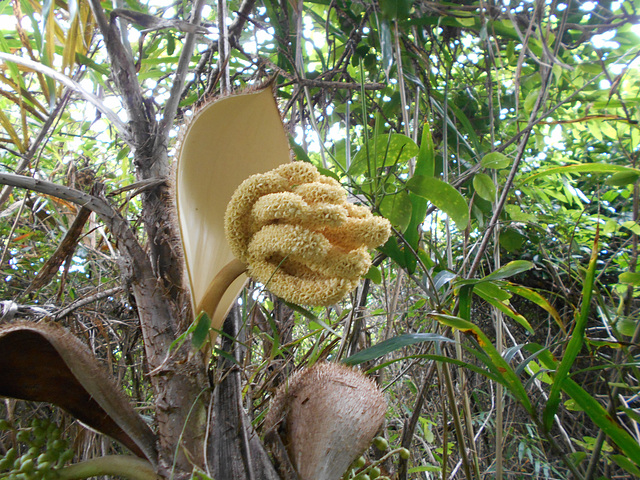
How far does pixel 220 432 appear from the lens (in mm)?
521

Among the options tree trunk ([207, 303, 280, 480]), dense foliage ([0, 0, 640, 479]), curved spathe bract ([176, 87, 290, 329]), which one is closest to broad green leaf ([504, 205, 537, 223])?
dense foliage ([0, 0, 640, 479])

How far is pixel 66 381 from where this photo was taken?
19.7 inches

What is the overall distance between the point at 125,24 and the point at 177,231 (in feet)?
1.74

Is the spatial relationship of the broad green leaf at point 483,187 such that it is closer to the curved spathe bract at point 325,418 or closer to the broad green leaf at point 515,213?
the broad green leaf at point 515,213

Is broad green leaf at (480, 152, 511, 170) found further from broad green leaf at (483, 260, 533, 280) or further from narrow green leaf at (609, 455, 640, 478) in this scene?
narrow green leaf at (609, 455, 640, 478)

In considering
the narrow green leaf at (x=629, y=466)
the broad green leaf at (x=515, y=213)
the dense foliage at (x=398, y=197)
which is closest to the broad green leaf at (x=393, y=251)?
the dense foliage at (x=398, y=197)

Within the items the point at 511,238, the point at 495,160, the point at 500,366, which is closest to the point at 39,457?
the point at 500,366

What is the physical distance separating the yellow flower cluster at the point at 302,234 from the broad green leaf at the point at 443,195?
176 millimetres

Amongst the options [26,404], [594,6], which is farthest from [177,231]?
[594,6]

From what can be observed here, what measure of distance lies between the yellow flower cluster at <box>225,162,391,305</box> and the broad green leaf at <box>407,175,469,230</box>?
176mm

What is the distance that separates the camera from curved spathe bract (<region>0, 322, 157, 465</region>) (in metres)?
0.48

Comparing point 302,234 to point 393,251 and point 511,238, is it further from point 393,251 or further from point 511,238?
point 511,238

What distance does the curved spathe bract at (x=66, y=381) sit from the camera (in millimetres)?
478

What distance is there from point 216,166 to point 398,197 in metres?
0.32
